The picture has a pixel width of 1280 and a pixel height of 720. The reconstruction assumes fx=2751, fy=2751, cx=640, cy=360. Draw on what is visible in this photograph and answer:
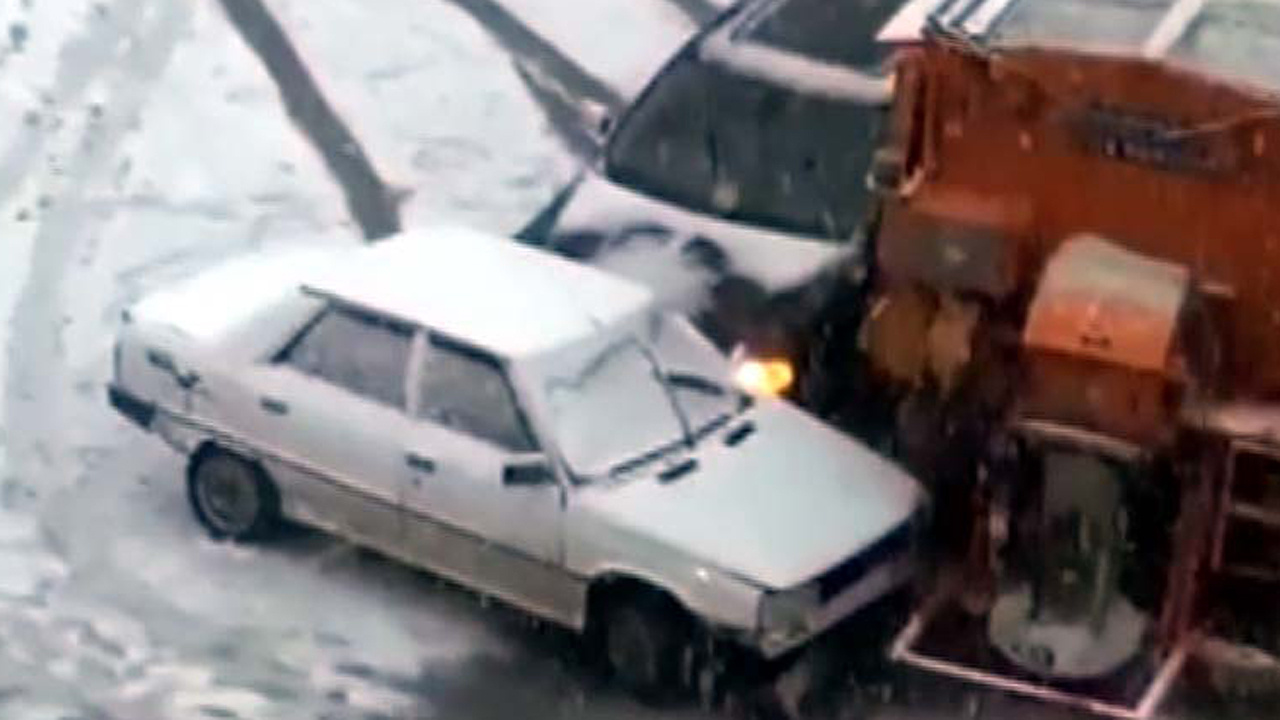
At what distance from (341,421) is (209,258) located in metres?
3.02

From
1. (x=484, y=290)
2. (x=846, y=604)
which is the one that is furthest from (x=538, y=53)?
(x=846, y=604)

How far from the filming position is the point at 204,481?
11719 millimetres

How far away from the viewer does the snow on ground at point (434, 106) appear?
1486 cm

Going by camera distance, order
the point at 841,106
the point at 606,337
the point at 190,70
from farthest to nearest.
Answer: the point at 190,70 < the point at 841,106 < the point at 606,337

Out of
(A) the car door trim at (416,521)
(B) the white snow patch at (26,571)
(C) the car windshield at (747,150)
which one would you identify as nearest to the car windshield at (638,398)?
(A) the car door trim at (416,521)

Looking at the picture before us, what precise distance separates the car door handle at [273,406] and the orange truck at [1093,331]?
8.40 feet

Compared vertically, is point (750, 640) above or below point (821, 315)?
below

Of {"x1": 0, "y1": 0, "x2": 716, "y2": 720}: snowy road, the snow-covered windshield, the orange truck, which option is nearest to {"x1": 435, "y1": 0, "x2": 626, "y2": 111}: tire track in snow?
{"x1": 0, "y1": 0, "x2": 716, "y2": 720}: snowy road

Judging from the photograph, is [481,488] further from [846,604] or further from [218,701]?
[846,604]

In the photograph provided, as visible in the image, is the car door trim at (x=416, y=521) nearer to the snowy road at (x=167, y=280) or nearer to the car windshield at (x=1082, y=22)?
the snowy road at (x=167, y=280)

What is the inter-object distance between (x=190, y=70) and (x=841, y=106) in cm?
460

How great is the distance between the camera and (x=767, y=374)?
12.0m

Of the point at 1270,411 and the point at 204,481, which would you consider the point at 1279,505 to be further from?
the point at 204,481

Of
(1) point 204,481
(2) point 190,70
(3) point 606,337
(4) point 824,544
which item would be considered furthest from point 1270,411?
(2) point 190,70
